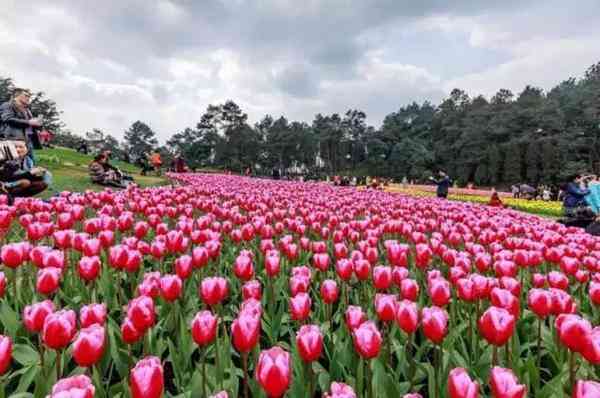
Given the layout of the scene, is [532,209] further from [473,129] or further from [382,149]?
[382,149]

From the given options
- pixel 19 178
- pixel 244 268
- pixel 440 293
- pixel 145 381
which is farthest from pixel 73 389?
pixel 19 178

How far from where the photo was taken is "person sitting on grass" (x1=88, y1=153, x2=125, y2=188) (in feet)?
54.7

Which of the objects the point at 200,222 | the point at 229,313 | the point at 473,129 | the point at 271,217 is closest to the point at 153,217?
the point at 200,222

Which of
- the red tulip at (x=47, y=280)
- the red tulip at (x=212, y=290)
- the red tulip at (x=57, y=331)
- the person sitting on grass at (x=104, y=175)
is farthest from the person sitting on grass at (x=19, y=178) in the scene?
the red tulip at (x=57, y=331)

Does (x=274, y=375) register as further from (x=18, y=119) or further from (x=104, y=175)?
(x=104, y=175)

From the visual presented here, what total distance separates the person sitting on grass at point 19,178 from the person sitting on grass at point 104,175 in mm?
6871

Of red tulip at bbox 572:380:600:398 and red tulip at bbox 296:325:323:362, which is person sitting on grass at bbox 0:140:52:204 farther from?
red tulip at bbox 572:380:600:398

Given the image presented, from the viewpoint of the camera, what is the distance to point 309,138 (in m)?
110

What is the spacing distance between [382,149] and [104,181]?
9858 centimetres

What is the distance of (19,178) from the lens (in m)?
9.07

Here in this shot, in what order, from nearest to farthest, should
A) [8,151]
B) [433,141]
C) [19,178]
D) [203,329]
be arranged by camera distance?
1. [203,329]
2. [19,178]
3. [8,151]
4. [433,141]

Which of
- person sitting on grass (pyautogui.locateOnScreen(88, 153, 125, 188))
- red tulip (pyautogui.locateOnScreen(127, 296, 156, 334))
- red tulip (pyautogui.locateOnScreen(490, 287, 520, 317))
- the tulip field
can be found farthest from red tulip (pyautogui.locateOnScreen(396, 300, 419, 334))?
person sitting on grass (pyautogui.locateOnScreen(88, 153, 125, 188))

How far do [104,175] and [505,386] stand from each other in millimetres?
17085

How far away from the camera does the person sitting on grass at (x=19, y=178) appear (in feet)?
28.9
